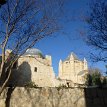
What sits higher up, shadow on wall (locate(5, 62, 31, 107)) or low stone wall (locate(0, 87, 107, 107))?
shadow on wall (locate(5, 62, 31, 107))

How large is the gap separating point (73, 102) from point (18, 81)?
26377 mm

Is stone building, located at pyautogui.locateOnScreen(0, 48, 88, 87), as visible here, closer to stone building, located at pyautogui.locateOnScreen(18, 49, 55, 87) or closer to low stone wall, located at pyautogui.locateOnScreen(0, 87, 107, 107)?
stone building, located at pyautogui.locateOnScreen(18, 49, 55, 87)

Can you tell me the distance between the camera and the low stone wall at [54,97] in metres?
12.0

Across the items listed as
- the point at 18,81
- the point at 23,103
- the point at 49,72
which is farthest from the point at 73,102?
the point at 49,72

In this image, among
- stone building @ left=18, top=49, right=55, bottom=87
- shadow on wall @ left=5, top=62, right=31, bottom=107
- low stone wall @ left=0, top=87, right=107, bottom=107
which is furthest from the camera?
stone building @ left=18, top=49, right=55, bottom=87

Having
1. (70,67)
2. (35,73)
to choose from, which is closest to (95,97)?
(35,73)

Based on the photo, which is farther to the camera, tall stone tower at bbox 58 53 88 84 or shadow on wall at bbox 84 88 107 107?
tall stone tower at bbox 58 53 88 84

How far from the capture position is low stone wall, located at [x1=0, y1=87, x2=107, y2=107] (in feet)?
39.5

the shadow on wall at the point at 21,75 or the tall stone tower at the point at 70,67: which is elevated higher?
the tall stone tower at the point at 70,67

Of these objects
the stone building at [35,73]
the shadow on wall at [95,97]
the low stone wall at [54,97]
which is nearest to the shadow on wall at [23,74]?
the stone building at [35,73]

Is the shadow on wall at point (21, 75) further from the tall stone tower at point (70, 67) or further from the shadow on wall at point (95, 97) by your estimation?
the tall stone tower at point (70, 67)

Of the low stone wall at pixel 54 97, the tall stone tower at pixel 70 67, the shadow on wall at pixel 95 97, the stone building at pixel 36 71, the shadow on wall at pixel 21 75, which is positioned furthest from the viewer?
the tall stone tower at pixel 70 67

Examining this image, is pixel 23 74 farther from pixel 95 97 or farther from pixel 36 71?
pixel 95 97

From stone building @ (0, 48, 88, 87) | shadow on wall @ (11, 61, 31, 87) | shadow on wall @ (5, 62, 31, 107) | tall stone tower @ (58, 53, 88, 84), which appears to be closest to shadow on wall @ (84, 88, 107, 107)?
stone building @ (0, 48, 88, 87)
